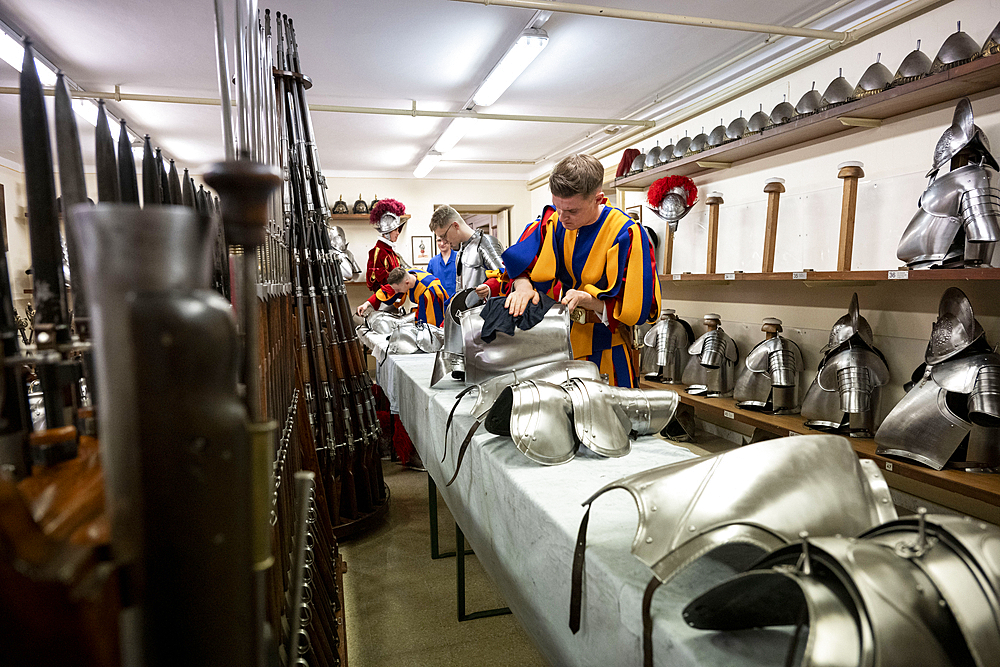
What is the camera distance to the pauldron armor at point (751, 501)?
0.66 metres

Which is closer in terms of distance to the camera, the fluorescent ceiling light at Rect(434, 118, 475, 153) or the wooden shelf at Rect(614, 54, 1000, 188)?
the wooden shelf at Rect(614, 54, 1000, 188)

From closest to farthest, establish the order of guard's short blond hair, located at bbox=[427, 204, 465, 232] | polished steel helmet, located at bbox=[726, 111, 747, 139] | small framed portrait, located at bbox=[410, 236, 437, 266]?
polished steel helmet, located at bbox=[726, 111, 747, 139]
guard's short blond hair, located at bbox=[427, 204, 465, 232]
small framed portrait, located at bbox=[410, 236, 437, 266]

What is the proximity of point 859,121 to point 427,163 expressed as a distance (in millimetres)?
4949

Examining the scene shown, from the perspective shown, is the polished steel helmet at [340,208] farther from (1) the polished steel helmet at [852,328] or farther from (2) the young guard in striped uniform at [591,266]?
(1) the polished steel helmet at [852,328]

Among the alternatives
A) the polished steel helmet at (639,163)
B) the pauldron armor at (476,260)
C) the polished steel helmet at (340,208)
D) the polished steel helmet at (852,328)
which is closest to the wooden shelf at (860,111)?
the polished steel helmet at (639,163)

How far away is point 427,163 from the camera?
6914 millimetres

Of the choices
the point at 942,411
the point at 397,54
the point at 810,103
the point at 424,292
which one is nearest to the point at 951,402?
the point at 942,411

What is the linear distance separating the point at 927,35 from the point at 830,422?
2104mm

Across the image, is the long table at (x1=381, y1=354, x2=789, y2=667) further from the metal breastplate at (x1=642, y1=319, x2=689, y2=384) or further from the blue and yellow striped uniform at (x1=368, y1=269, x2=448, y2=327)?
the metal breastplate at (x1=642, y1=319, x2=689, y2=384)

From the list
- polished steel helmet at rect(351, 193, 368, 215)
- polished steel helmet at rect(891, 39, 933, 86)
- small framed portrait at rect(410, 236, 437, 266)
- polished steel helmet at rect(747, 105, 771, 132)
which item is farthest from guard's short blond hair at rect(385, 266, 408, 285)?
small framed portrait at rect(410, 236, 437, 266)

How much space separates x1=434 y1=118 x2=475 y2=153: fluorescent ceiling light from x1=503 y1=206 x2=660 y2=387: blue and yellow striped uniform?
3.36 meters

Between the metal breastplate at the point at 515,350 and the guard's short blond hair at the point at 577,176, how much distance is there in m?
0.48

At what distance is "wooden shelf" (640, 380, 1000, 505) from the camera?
6.93 feet

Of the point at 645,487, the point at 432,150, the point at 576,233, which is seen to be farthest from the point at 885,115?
the point at 432,150
